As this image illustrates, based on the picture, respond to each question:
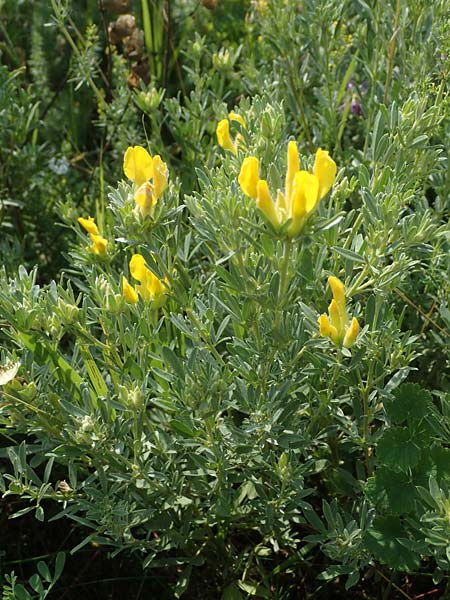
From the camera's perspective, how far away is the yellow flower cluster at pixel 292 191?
1537 millimetres

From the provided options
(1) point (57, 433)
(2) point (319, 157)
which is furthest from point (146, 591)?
(2) point (319, 157)

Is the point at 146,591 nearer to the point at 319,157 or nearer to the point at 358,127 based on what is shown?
the point at 319,157

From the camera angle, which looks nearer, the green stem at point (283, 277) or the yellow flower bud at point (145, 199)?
the green stem at point (283, 277)

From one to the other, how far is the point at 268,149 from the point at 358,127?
4.29 feet

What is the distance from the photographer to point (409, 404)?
197 cm

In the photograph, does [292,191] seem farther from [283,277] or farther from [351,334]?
[351,334]

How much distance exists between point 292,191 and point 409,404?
634mm

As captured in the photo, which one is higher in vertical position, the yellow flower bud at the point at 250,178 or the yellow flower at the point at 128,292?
the yellow flower bud at the point at 250,178

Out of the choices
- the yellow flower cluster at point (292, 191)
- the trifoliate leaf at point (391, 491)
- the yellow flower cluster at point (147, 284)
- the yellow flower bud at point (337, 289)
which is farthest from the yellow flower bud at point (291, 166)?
the trifoliate leaf at point (391, 491)

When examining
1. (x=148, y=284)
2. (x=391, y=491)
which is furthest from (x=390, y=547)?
(x=148, y=284)

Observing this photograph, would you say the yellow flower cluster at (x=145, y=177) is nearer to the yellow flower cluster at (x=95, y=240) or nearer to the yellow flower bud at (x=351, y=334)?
the yellow flower cluster at (x=95, y=240)

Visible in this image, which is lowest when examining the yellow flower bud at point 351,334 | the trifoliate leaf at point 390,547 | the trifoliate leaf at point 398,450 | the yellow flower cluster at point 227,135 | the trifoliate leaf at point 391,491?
the trifoliate leaf at point 390,547

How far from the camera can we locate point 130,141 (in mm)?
3000

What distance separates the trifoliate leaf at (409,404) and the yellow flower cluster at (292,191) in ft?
1.90
